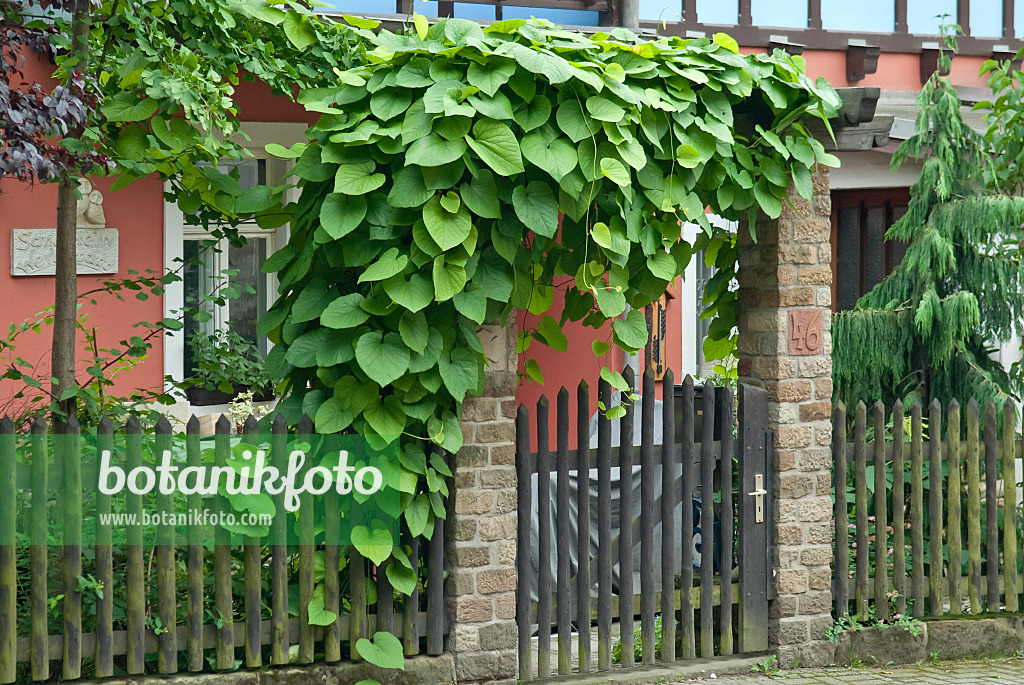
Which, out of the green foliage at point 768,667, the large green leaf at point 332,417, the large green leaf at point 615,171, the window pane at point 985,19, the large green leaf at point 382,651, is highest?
the window pane at point 985,19

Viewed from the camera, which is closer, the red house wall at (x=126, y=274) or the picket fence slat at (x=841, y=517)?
the picket fence slat at (x=841, y=517)

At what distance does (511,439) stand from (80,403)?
1.87 m

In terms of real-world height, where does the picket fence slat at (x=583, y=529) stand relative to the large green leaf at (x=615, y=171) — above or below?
below

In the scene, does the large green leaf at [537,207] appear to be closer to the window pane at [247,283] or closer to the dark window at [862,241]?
the window pane at [247,283]

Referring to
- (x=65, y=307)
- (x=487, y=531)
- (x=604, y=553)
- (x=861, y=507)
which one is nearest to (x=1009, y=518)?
(x=861, y=507)

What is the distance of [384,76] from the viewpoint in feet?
14.0

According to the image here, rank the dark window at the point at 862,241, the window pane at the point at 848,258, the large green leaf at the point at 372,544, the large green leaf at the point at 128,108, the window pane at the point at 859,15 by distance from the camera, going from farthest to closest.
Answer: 1. the window pane at the point at 848,258
2. the dark window at the point at 862,241
3. the window pane at the point at 859,15
4. the large green leaf at the point at 128,108
5. the large green leaf at the point at 372,544

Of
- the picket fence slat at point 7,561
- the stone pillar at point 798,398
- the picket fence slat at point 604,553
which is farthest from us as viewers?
the stone pillar at point 798,398

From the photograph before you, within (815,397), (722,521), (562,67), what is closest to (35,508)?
(562,67)

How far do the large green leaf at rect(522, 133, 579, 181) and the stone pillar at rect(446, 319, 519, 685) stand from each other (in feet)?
2.59

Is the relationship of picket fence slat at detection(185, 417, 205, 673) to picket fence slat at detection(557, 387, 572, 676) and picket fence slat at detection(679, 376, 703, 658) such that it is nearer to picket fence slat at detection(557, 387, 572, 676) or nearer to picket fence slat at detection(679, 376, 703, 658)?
picket fence slat at detection(557, 387, 572, 676)

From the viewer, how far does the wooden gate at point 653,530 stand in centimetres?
480

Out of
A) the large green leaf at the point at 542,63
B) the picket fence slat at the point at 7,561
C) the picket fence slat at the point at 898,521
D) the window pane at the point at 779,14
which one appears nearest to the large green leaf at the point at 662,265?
the large green leaf at the point at 542,63

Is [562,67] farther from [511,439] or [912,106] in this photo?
[912,106]
